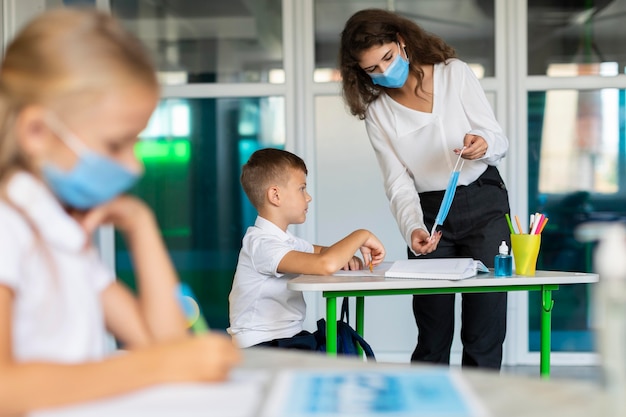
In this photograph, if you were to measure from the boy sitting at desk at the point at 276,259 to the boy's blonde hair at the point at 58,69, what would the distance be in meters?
1.51

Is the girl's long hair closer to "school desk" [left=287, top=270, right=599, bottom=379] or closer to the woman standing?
"school desk" [left=287, top=270, right=599, bottom=379]

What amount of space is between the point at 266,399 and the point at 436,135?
1984mm


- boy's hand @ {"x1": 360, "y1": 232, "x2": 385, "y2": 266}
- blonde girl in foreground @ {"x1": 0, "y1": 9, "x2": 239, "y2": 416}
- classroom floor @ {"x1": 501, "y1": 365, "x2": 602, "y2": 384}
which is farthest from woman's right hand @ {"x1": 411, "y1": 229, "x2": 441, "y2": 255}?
classroom floor @ {"x1": 501, "y1": 365, "x2": 602, "y2": 384}

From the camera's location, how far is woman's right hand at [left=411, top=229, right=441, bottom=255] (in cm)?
249

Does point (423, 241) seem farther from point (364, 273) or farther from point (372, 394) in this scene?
point (372, 394)

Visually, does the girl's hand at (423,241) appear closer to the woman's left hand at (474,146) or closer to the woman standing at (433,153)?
the woman standing at (433,153)

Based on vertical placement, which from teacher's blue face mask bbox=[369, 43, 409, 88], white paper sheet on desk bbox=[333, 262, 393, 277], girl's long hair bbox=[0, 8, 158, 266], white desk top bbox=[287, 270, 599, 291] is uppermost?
teacher's blue face mask bbox=[369, 43, 409, 88]

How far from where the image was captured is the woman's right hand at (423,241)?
2.49 metres

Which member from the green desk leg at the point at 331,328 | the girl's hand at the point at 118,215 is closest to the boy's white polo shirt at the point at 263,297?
the green desk leg at the point at 331,328

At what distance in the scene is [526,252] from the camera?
93.4 inches

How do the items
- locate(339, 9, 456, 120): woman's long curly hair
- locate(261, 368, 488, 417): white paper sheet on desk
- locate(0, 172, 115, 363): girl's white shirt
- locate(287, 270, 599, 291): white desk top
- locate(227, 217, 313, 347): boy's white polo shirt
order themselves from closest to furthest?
locate(261, 368, 488, 417): white paper sheet on desk
locate(0, 172, 115, 363): girl's white shirt
locate(287, 270, 599, 291): white desk top
locate(227, 217, 313, 347): boy's white polo shirt
locate(339, 9, 456, 120): woman's long curly hair

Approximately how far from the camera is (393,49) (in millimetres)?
2617

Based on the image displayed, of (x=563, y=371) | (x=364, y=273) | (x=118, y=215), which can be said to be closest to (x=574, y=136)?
(x=563, y=371)

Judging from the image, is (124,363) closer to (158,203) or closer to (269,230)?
(269,230)
